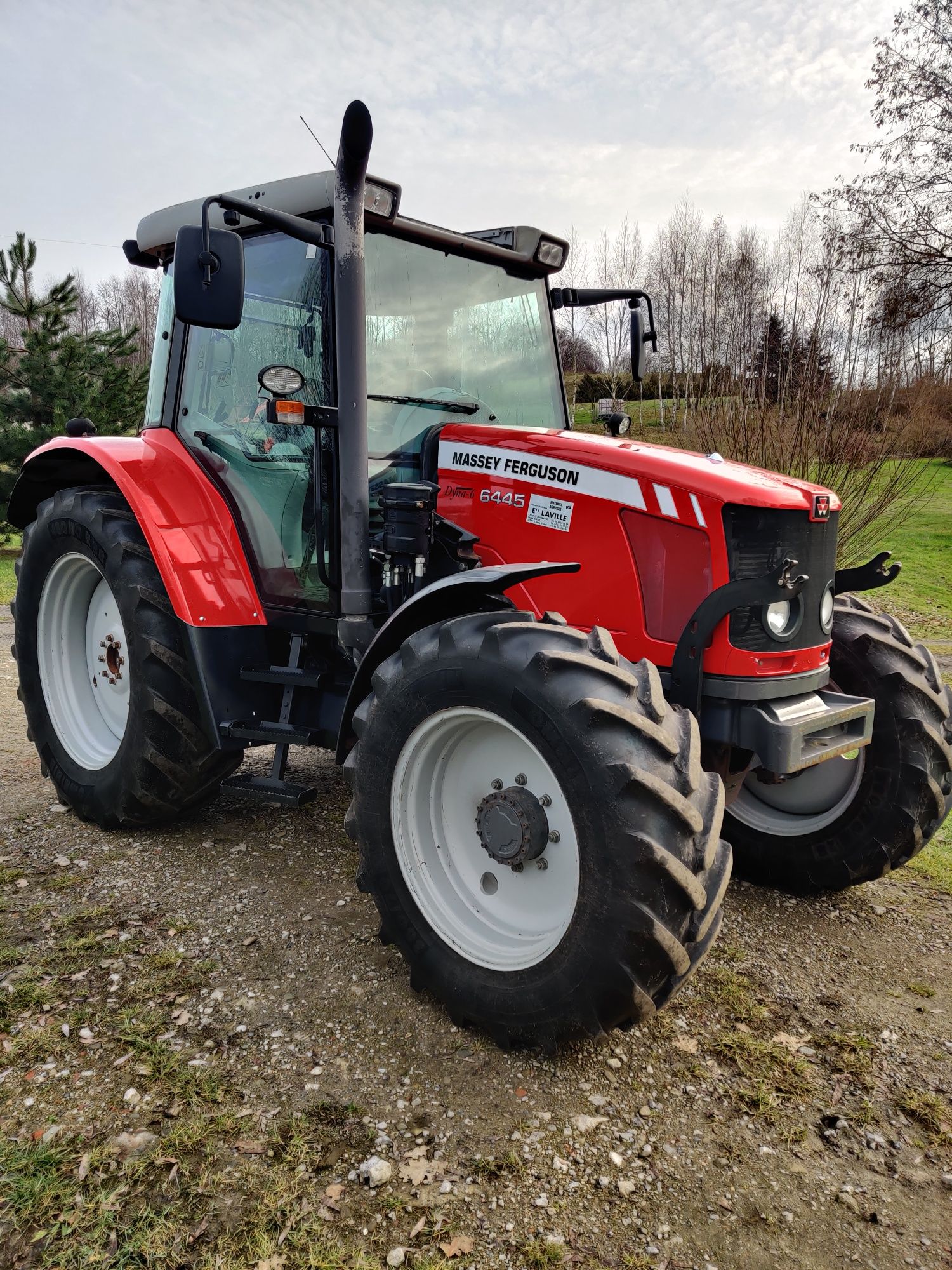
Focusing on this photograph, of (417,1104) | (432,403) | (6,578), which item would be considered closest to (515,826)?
(417,1104)

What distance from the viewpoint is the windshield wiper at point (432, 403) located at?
11.0 feet

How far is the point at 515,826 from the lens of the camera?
2.58m

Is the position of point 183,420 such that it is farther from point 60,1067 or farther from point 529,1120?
point 529,1120

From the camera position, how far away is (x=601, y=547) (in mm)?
2953

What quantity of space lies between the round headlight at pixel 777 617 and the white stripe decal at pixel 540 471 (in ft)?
1.66

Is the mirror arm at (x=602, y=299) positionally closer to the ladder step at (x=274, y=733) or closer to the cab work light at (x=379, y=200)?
the cab work light at (x=379, y=200)

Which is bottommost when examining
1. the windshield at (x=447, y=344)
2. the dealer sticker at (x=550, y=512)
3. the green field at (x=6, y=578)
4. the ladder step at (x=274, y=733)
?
the green field at (x=6, y=578)

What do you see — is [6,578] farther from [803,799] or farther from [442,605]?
[803,799]

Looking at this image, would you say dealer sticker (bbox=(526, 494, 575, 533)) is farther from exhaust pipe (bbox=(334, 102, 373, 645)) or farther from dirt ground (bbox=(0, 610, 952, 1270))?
dirt ground (bbox=(0, 610, 952, 1270))

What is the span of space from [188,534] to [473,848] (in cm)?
175

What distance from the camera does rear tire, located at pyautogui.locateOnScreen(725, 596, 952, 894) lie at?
3307mm

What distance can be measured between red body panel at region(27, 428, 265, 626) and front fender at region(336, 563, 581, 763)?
79 centimetres

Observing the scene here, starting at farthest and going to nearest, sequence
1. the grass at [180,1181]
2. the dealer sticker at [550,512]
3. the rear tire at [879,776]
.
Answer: the rear tire at [879,776], the dealer sticker at [550,512], the grass at [180,1181]

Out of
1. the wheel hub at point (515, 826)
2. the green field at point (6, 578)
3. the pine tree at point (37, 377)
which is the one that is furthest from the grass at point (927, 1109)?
the pine tree at point (37, 377)
